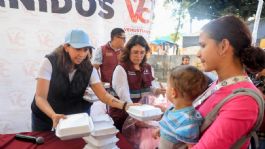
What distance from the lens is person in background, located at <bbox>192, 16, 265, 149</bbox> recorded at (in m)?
0.70

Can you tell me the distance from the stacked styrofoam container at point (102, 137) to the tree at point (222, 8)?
581 centimetres

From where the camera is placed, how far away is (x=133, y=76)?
203 cm

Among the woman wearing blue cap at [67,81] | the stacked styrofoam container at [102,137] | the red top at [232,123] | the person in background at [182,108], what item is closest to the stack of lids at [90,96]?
the woman wearing blue cap at [67,81]

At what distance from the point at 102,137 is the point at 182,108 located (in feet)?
1.47

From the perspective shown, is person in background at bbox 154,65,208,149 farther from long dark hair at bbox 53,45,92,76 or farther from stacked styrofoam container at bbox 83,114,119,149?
long dark hair at bbox 53,45,92,76

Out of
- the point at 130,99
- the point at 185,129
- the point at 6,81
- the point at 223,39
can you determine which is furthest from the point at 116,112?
the point at 6,81

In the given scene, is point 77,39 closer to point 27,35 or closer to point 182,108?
point 182,108

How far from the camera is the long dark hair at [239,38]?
2.60ft

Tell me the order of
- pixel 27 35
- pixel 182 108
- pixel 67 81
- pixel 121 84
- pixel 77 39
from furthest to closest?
pixel 27 35
pixel 121 84
pixel 67 81
pixel 77 39
pixel 182 108

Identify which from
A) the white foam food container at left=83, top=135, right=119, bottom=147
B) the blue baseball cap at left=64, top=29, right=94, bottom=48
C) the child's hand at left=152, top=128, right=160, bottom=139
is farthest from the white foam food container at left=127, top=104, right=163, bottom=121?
the blue baseball cap at left=64, top=29, right=94, bottom=48

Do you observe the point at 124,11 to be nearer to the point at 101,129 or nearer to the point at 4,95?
the point at 4,95

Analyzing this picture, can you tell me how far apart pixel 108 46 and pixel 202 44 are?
2404 millimetres

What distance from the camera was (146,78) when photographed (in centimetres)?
212

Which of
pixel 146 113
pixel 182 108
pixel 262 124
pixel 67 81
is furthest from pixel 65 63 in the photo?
pixel 262 124
